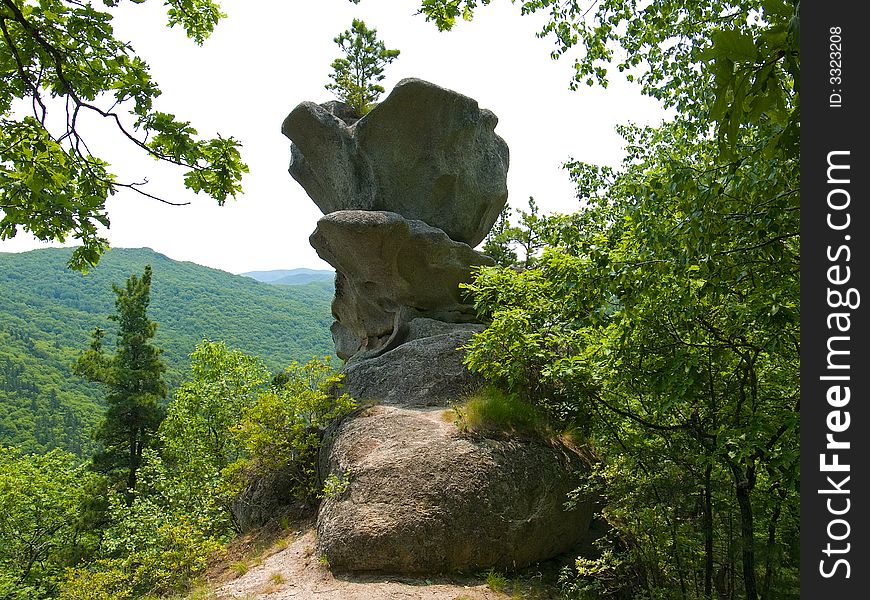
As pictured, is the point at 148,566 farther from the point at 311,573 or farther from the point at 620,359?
the point at 620,359

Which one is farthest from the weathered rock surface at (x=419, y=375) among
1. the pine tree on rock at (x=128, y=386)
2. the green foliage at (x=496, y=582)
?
the pine tree on rock at (x=128, y=386)

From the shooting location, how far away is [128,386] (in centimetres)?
2339

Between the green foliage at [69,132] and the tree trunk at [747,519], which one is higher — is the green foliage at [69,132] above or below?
above

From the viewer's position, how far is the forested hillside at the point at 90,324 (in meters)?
51.1

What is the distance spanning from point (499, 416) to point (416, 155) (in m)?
7.04

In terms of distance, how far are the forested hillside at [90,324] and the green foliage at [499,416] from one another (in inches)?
1723

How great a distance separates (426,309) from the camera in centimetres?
1427

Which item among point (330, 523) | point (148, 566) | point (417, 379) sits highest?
Answer: point (417, 379)

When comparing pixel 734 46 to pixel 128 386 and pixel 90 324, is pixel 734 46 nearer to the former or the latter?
pixel 128 386

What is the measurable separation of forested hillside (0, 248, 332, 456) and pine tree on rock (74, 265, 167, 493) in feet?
82.9

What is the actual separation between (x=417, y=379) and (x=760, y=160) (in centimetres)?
800

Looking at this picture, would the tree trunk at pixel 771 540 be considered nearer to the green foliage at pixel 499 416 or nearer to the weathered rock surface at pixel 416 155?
the green foliage at pixel 499 416

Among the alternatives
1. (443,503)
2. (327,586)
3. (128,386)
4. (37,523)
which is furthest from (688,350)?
(37,523)

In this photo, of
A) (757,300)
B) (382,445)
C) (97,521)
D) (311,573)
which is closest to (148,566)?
(311,573)
